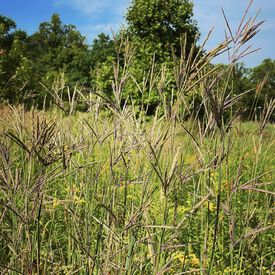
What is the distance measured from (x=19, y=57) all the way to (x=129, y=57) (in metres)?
13.3

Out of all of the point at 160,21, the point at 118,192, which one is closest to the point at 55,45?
the point at 160,21

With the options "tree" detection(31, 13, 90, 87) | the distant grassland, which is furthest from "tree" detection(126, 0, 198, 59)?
"tree" detection(31, 13, 90, 87)

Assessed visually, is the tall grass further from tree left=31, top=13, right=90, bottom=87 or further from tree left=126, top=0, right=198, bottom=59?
tree left=31, top=13, right=90, bottom=87

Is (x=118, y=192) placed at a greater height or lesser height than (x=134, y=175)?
lesser

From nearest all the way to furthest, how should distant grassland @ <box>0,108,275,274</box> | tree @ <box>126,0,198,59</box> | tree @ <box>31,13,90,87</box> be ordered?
1. distant grassland @ <box>0,108,275,274</box>
2. tree @ <box>126,0,198,59</box>
3. tree @ <box>31,13,90,87</box>

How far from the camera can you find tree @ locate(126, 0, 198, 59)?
15430 mm

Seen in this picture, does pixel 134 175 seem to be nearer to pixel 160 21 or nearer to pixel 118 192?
pixel 118 192

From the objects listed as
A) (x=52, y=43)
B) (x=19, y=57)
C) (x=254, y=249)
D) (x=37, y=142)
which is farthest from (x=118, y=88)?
(x=52, y=43)

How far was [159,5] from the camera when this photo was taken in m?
15.8

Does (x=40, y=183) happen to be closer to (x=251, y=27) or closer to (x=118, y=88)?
(x=118, y=88)

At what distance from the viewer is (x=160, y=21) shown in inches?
617

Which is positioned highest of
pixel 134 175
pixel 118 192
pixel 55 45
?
pixel 55 45

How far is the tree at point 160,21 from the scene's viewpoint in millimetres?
15430

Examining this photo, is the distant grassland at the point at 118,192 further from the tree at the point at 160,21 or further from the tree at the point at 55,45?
the tree at the point at 55,45
